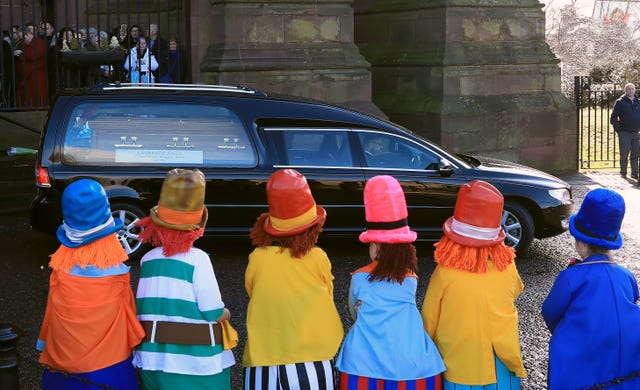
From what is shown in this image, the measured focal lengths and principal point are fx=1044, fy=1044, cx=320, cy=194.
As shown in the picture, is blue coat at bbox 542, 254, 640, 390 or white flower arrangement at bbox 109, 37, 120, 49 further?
white flower arrangement at bbox 109, 37, 120, 49

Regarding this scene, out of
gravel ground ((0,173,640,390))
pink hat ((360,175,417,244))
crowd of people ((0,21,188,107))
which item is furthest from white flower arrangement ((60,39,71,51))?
pink hat ((360,175,417,244))

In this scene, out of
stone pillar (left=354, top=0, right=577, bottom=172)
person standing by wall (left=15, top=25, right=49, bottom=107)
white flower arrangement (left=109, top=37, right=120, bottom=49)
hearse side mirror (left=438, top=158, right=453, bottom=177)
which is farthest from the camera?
stone pillar (left=354, top=0, right=577, bottom=172)

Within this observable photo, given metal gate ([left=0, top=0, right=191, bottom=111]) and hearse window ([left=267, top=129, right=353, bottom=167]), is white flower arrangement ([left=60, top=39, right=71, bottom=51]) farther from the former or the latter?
hearse window ([left=267, top=129, right=353, bottom=167])

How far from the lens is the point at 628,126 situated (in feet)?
55.4

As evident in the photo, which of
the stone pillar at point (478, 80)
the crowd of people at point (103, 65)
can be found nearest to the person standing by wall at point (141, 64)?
the crowd of people at point (103, 65)

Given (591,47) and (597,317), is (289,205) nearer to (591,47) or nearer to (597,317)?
(597,317)

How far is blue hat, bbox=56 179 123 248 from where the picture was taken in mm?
4508

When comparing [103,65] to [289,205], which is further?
[103,65]

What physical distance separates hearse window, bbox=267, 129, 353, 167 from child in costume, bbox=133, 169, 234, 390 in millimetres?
5025

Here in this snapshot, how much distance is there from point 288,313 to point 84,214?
0.99 m

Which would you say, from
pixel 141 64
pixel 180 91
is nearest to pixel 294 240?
pixel 180 91

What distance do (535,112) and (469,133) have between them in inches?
57.9

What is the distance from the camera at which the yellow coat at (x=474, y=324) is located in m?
4.52

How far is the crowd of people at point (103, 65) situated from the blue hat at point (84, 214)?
10357 millimetres
